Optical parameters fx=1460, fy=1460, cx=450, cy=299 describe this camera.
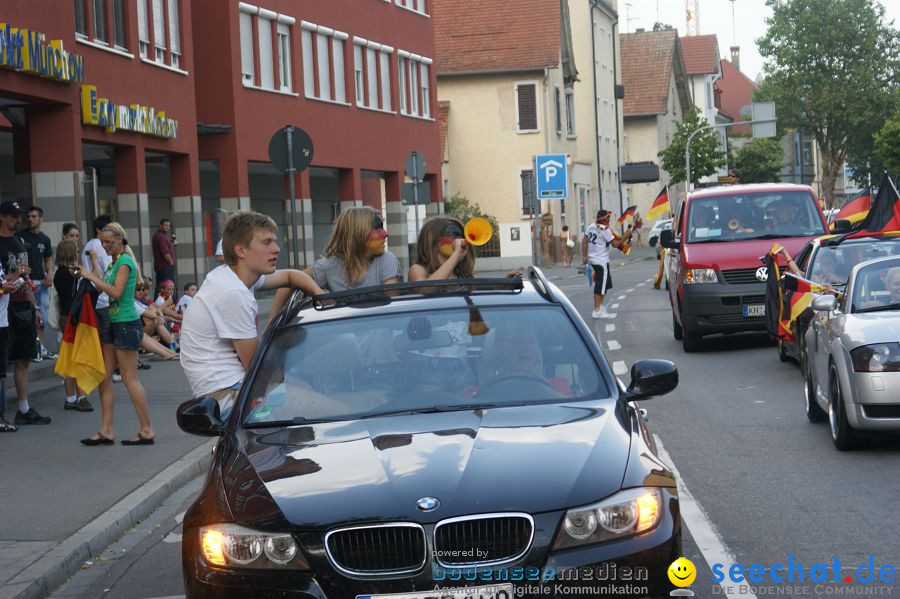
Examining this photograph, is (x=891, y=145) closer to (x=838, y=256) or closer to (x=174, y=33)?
(x=174, y=33)

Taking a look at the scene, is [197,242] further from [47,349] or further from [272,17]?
[47,349]

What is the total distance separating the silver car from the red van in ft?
21.4

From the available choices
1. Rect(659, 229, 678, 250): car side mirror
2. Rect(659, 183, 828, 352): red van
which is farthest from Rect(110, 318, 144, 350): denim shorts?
Rect(659, 229, 678, 250): car side mirror

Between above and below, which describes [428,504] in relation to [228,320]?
below

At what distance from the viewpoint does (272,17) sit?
115 feet

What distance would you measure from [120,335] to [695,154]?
63.6m

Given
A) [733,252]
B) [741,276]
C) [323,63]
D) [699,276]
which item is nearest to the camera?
[741,276]

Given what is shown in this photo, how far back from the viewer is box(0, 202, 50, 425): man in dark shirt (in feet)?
43.1

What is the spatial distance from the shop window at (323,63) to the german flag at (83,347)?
25690 mm

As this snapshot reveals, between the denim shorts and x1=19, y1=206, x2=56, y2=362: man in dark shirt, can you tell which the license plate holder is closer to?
x1=19, y1=206, x2=56, y2=362: man in dark shirt

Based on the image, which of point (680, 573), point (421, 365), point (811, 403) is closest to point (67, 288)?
point (811, 403)

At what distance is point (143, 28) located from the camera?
26797mm

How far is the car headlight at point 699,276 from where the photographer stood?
59.2 feet

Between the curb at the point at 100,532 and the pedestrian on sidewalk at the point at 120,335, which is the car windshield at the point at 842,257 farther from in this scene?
the pedestrian on sidewalk at the point at 120,335
